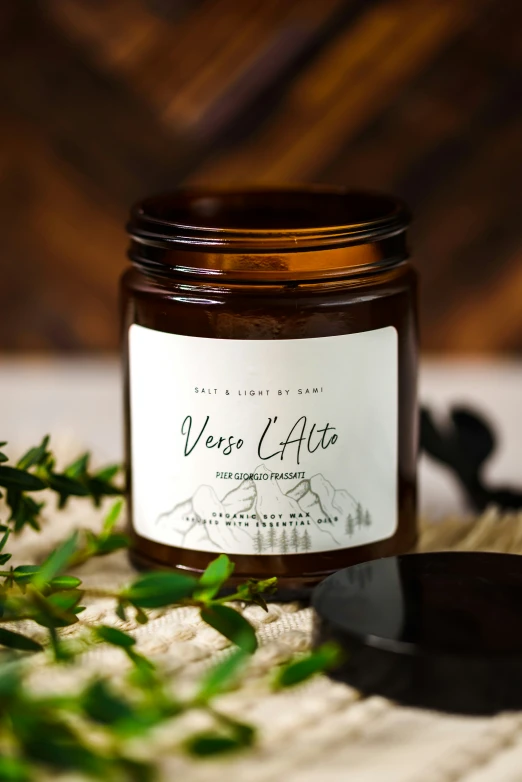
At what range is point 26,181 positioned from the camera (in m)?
1.19

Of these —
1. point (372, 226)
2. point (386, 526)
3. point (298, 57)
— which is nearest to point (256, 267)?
point (372, 226)

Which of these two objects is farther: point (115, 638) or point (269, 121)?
point (269, 121)

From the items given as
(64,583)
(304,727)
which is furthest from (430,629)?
(64,583)

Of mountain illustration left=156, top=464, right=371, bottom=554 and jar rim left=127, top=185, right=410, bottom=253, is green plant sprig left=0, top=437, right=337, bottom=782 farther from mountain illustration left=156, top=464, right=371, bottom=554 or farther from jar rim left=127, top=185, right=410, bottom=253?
jar rim left=127, top=185, right=410, bottom=253

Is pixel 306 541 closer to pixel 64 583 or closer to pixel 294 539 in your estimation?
pixel 294 539

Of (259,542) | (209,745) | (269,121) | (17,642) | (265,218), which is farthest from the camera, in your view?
(269,121)

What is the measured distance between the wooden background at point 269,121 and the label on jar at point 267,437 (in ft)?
1.85

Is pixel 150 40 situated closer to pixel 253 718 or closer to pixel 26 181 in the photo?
pixel 26 181

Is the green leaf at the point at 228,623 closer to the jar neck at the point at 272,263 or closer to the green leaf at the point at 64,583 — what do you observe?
the green leaf at the point at 64,583

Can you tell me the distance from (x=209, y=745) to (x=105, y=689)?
0.04m

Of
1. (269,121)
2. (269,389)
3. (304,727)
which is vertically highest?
(269,121)

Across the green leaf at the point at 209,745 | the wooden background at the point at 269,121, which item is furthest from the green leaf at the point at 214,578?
the wooden background at the point at 269,121

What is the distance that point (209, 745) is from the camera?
15.8 inches

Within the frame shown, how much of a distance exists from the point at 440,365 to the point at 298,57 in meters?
0.35
